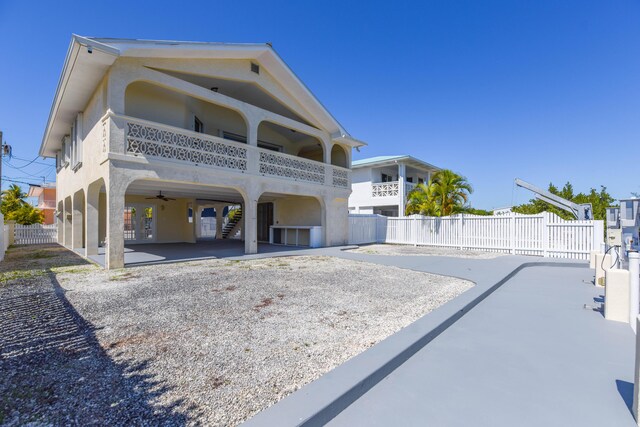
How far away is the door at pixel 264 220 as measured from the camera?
1936 centimetres

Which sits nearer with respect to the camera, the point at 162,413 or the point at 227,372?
the point at 162,413

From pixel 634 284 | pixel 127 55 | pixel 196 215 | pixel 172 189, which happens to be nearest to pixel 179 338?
pixel 634 284

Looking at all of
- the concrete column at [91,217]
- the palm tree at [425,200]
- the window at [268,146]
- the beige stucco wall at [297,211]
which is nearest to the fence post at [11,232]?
the concrete column at [91,217]

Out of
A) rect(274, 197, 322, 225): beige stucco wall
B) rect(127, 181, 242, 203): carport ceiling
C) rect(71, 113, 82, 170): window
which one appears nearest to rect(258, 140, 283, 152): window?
rect(274, 197, 322, 225): beige stucco wall

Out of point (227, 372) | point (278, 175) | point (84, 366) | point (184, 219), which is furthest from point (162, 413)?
point (184, 219)

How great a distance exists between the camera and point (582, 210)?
48.5ft

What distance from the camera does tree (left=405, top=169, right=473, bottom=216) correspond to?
16578 mm

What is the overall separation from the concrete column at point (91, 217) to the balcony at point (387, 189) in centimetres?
1869

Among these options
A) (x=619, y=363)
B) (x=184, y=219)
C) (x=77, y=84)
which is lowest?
(x=619, y=363)

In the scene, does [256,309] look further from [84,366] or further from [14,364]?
[14,364]

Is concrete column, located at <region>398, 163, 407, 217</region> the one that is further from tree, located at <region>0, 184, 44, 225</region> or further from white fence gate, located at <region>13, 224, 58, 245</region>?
tree, located at <region>0, 184, 44, 225</region>

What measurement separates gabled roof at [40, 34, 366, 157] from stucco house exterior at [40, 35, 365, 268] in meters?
0.04

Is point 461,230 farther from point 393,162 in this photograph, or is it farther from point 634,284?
point 634,284

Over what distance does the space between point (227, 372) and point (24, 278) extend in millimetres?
7771
